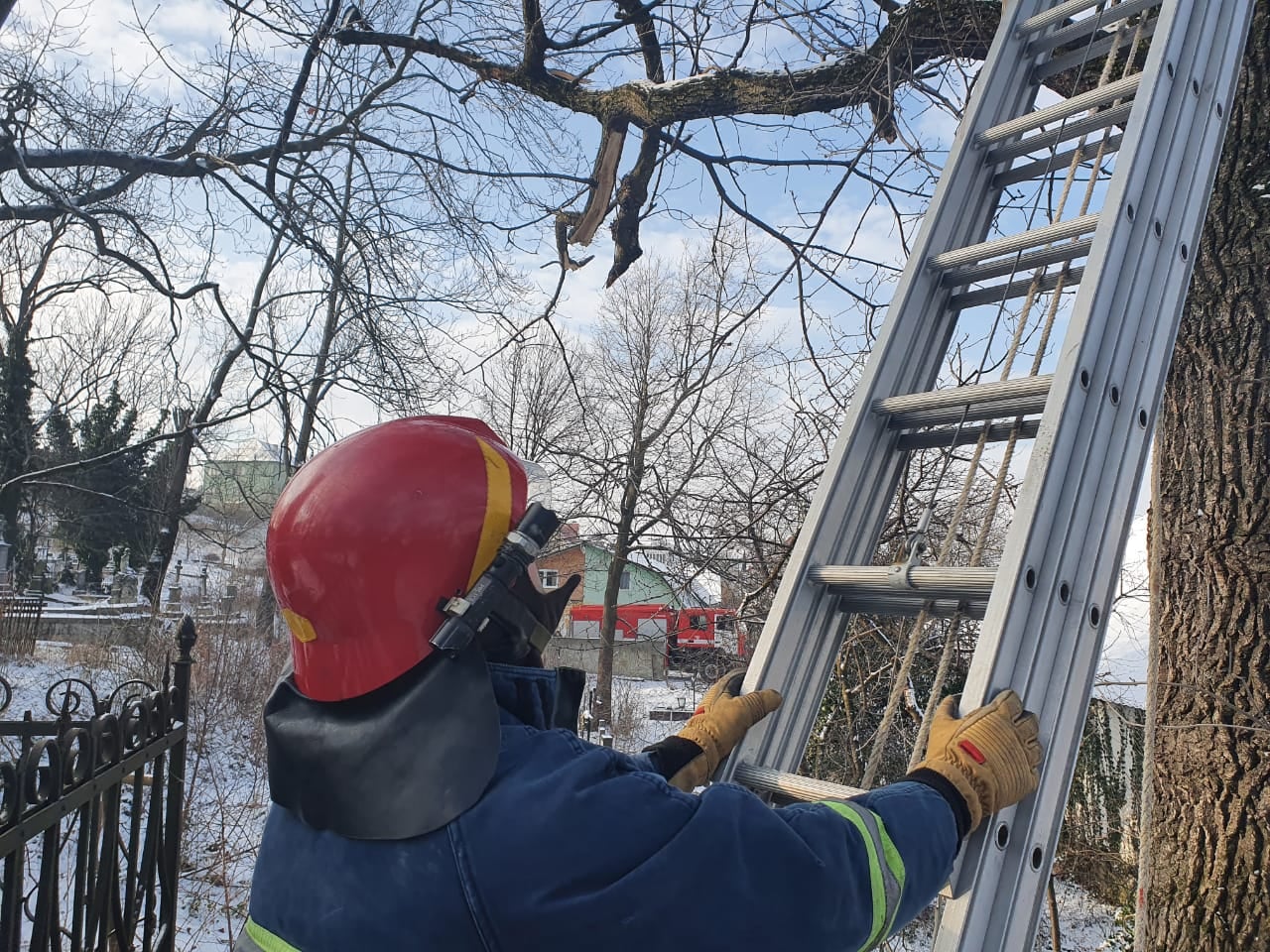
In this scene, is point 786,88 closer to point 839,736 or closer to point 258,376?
point 258,376

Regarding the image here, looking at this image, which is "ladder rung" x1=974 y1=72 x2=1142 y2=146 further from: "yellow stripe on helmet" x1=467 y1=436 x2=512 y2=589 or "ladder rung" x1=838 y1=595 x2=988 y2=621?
"yellow stripe on helmet" x1=467 y1=436 x2=512 y2=589

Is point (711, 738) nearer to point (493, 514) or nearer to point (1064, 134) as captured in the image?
point (493, 514)

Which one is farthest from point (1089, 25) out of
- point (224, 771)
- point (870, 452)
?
point (224, 771)

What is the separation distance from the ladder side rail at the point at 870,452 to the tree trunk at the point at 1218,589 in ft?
3.74

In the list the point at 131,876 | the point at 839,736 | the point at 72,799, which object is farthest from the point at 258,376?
the point at 839,736

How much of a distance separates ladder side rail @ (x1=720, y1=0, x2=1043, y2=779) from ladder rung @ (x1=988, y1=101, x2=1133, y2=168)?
50mm

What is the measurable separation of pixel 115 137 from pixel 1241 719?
7299 millimetres

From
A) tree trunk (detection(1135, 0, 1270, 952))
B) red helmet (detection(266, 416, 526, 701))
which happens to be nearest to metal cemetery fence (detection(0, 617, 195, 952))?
red helmet (detection(266, 416, 526, 701))

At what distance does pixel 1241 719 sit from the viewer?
8.86ft

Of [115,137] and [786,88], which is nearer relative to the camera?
[786,88]

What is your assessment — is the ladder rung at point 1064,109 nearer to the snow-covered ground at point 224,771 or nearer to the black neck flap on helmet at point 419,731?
the black neck flap on helmet at point 419,731

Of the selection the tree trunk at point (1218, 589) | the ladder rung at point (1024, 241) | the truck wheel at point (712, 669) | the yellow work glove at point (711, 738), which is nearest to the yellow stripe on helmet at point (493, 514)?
the yellow work glove at point (711, 738)

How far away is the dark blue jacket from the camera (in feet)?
3.78

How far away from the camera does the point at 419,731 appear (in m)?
1.27
